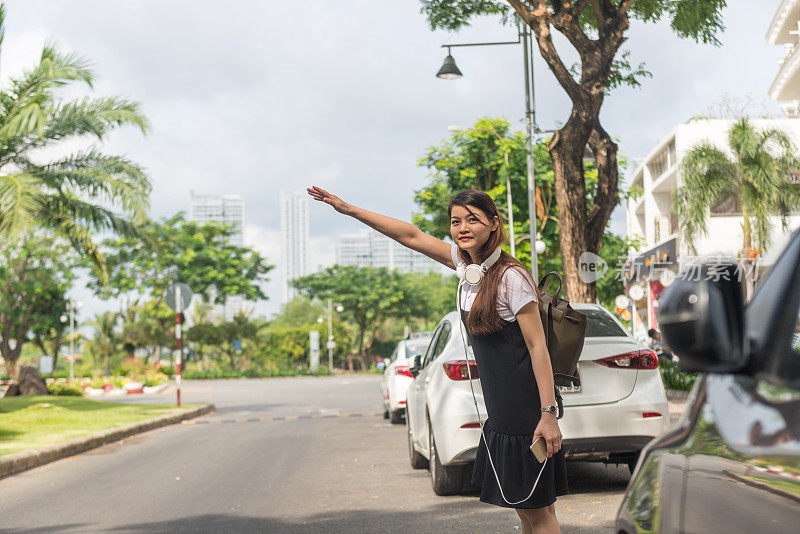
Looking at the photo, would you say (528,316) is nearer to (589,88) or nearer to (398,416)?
(589,88)

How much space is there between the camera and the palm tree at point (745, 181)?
26281 mm

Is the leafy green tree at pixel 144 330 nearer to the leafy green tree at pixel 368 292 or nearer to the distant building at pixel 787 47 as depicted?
the leafy green tree at pixel 368 292

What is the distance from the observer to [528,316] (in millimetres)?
3604

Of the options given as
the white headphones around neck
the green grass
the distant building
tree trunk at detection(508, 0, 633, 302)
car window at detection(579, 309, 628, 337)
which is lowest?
the green grass

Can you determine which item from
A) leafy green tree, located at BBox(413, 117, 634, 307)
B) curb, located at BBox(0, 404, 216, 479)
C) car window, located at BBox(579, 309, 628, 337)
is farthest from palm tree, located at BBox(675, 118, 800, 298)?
car window, located at BBox(579, 309, 628, 337)

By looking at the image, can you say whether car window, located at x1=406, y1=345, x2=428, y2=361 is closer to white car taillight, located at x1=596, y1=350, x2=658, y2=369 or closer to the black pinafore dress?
white car taillight, located at x1=596, y1=350, x2=658, y2=369

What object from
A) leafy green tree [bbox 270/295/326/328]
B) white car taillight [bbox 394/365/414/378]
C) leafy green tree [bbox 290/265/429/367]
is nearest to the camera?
white car taillight [bbox 394/365/414/378]

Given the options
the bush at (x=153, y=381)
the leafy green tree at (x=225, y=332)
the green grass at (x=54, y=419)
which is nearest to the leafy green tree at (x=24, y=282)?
the leafy green tree at (x=225, y=332)

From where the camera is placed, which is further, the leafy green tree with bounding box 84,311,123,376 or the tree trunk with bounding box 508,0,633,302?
the leafy green tree with bounding box 84,311,123,376

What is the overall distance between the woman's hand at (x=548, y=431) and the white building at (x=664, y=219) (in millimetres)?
33169

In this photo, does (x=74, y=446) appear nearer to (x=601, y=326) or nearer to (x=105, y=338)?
(x=601, y=326)

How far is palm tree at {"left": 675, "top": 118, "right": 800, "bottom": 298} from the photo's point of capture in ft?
86.2

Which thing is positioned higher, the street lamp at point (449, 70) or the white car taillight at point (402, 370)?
the street lamp at point (449, 70)

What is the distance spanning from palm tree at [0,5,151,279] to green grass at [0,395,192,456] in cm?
318
